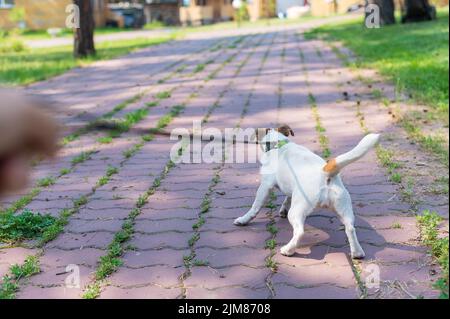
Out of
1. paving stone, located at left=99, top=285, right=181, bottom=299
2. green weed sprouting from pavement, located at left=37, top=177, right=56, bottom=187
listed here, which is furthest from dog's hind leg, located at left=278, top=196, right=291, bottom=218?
green weed sprouting from pavement, located at left=37, top=177, right=56, bottom=187

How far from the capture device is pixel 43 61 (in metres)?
13.0

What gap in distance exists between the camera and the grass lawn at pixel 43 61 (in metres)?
10.4

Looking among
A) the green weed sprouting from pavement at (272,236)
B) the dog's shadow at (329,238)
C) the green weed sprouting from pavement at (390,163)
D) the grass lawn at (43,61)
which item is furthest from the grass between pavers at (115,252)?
the grass lawn at (43,61)

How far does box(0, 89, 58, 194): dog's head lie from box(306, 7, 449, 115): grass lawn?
558 cm

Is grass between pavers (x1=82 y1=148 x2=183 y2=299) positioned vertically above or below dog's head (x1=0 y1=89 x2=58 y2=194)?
below

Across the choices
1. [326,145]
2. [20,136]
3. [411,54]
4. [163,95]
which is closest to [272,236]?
[326,145]

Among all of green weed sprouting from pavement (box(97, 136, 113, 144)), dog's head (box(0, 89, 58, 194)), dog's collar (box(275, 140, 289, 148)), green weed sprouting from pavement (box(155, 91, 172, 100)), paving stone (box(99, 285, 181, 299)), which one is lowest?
paving stone (box(99, 285, 181, 299))

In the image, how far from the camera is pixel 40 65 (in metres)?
12.1

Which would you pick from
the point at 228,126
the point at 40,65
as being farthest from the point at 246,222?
the point at 40,65

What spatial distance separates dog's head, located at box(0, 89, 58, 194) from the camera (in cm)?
91

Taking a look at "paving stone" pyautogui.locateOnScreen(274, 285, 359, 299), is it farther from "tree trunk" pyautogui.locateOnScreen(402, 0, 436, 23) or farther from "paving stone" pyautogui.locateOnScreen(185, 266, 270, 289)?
"tree trunk" pyautogui.locateOnScreen(402, 0, 436, 23)

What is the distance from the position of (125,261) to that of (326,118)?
3.74 metres

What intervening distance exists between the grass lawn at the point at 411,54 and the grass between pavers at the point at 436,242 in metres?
2.85
